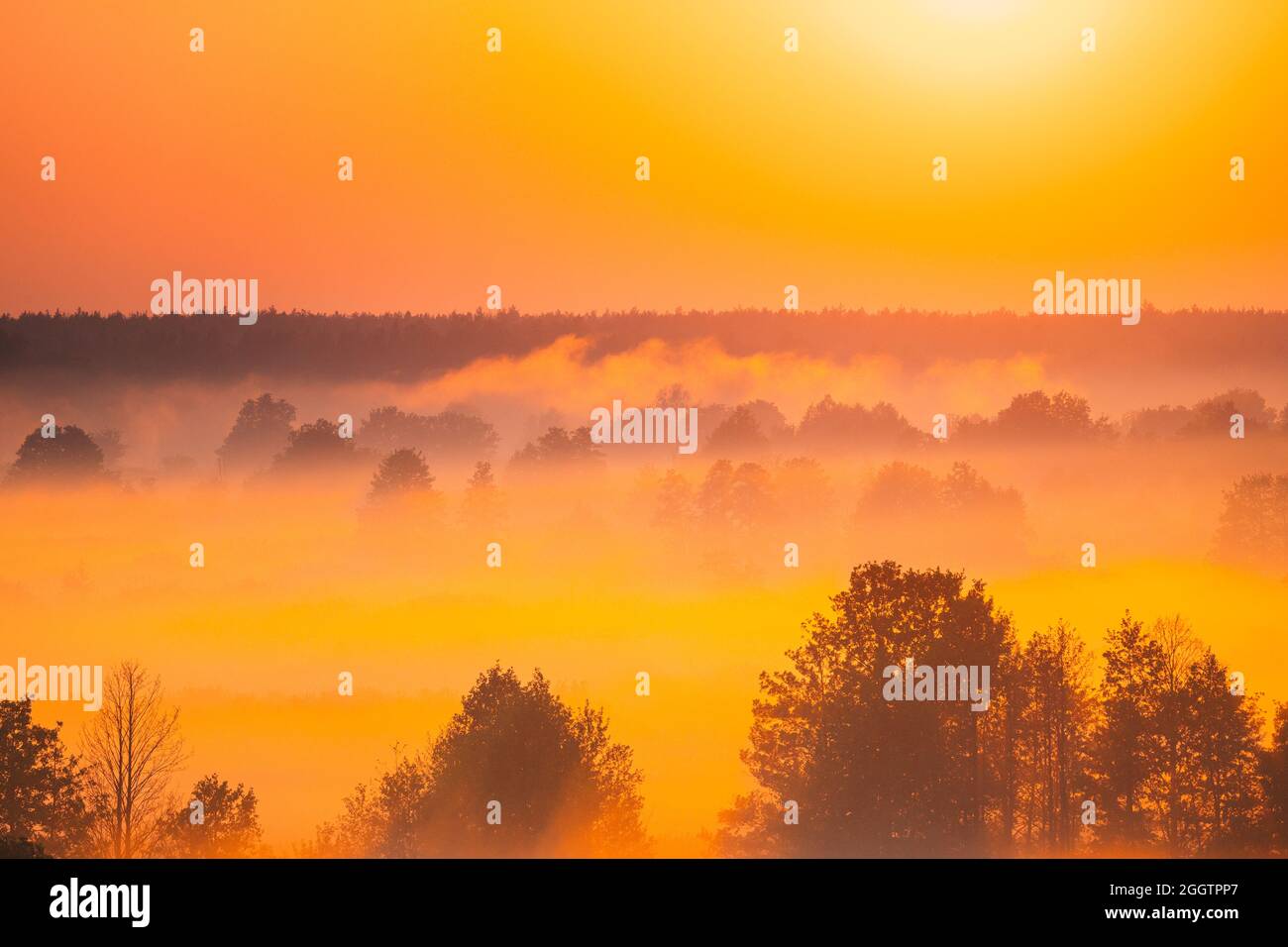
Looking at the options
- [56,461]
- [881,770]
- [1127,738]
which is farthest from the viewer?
[56,461]

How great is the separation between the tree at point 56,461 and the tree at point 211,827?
118298 mm

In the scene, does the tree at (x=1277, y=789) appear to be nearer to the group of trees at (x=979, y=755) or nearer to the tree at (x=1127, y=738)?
the group of trees at (x=979, y=755)

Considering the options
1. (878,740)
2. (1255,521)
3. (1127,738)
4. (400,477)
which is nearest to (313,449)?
(400,477)

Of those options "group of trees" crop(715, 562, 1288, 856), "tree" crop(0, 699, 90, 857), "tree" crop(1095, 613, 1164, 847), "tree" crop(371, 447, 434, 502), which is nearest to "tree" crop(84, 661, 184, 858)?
"tree" crop(0, 699, 90, 857)

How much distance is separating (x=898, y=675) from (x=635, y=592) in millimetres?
132469

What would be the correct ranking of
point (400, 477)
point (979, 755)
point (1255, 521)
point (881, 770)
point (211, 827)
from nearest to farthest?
point (881, 770), point (979, 755), point (211, 827), point (1255, 521), point (400, 477)

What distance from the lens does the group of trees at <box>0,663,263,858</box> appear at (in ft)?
202

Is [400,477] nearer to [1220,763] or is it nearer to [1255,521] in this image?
[1255,521]

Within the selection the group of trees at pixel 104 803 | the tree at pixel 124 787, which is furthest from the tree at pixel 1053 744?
the tree at pixel 124 787

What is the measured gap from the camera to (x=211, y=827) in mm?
72875

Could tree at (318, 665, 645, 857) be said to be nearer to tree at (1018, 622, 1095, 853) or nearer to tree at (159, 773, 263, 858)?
tree at (159, 773, 263, 858)

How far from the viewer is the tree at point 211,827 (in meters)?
71.2

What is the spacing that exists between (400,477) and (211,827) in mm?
117774
